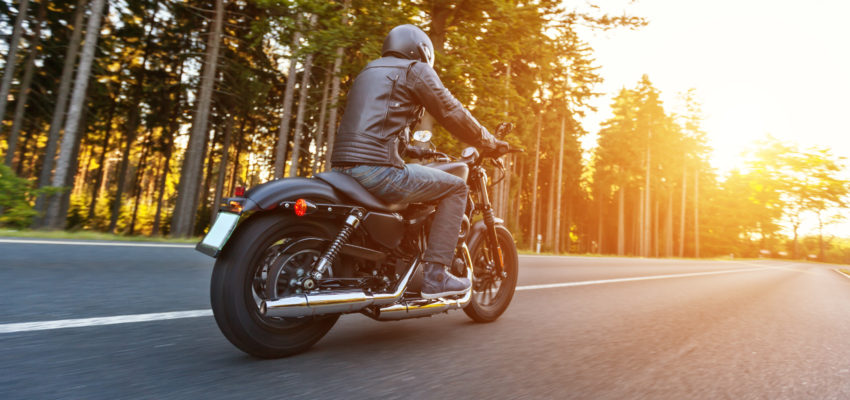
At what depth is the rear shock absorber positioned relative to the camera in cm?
257

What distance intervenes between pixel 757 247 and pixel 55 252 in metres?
78.1

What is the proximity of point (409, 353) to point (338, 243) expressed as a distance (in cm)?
76

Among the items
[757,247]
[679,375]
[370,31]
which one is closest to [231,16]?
[370,31]

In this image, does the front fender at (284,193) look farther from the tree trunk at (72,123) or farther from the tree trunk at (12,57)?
the tree trunk at (12,57)

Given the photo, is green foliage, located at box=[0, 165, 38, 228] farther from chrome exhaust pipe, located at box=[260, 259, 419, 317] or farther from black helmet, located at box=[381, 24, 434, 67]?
chrome exhaust pipe, located at box=[260, 259, 419, 317]

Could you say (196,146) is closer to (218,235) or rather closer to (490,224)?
(490,224)

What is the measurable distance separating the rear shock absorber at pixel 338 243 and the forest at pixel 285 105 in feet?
30.9

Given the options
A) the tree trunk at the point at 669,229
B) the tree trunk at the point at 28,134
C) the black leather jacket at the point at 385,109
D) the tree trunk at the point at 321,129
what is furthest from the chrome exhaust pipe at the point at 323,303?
the tree trunk at the point at 669,229

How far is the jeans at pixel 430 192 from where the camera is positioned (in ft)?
9.23

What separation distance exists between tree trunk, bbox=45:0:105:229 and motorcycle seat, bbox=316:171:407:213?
47.8 feet

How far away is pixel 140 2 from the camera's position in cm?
2275

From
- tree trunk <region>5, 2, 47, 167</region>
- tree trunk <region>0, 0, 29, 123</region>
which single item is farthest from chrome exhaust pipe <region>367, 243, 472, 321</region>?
tree trunk <region>5, 2, 47, 167</region>

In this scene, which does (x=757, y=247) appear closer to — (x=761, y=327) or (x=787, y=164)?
(x=787, y=164)

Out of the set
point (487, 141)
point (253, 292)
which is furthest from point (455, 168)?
point (253, 292)
